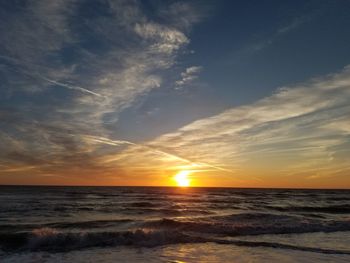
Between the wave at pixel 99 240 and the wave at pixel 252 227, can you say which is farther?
the wave at pixel 252 227

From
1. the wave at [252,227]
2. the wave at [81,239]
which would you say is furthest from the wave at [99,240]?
the wave at [252,227]

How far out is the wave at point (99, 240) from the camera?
644 inches

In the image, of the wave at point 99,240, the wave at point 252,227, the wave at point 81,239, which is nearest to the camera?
the wave at point 99,240

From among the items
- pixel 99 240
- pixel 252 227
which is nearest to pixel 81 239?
pixel 99 240

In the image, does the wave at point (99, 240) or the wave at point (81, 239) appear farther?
the wave at point (81, 239)

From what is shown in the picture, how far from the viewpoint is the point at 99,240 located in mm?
17797

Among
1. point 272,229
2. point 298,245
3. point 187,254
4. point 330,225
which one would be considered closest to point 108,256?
point 187,254

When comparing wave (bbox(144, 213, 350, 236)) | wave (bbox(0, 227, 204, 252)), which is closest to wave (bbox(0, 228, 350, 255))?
wave (bbox(0, 227, 204, 252))

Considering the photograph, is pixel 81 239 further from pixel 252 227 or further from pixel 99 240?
pixel 252 227

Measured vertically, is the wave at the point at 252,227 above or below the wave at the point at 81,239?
above

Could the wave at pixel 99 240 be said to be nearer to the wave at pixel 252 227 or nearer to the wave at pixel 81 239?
the wave at pixel 81 239

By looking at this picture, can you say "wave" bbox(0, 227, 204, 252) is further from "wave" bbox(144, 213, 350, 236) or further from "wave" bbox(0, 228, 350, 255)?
"wave" bbox(144, 213, 350, 236)

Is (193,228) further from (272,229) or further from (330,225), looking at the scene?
(330,225)

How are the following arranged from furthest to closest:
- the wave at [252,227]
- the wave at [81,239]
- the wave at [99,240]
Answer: the wave at [252,227], the wave at [81,239], the wave at [99,240]
